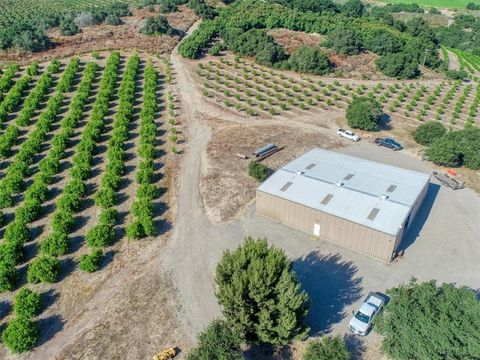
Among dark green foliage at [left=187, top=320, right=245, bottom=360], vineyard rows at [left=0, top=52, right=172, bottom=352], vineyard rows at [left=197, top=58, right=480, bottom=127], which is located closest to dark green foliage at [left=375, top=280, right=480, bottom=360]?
dark green foliage at [left=187, top=320, right=245, bottom=360]

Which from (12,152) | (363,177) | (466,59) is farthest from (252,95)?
(466,59)

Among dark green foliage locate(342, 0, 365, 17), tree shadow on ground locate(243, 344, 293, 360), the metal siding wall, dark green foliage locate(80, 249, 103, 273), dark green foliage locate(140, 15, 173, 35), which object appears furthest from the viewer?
dark green foliage locate(342, 0, 365, 17)

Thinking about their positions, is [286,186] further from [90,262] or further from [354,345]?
[90,262]

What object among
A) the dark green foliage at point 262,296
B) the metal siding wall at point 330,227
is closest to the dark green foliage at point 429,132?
the metal siding wall at point 330,227

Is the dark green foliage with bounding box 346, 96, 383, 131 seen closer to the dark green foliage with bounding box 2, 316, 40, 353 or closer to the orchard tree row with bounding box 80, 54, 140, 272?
the orchard tree row with bounding box 80, 54, 140, 272

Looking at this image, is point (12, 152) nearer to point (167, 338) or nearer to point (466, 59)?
point (167, 338)

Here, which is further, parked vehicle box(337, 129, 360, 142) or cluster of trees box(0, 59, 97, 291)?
parked vehicle box(337, 129, 360, 142)

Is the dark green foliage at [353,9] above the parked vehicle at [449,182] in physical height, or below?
below

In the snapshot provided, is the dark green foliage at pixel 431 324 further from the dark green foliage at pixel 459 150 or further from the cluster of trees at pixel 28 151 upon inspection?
the cluster of trees at pixel 28 151
